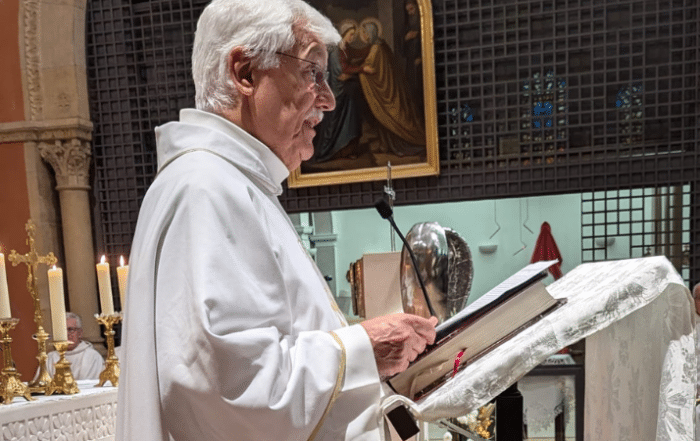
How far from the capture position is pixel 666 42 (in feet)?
16.7

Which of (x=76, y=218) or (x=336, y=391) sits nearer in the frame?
(x=336, y=391)

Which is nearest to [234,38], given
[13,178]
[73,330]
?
[73,330]

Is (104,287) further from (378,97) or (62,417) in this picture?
(378,97)

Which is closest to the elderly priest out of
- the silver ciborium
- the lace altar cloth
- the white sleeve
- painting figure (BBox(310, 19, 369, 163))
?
the white sleeve

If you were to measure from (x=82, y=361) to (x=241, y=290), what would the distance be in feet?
15.2

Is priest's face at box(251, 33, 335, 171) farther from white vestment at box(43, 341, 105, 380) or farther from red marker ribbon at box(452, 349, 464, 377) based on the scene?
white vestment at box(43, 341, 105, 380)

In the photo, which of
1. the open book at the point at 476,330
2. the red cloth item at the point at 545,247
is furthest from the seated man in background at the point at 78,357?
the open book at the point at 476,330

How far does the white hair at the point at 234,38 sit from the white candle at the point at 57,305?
1.37 meters

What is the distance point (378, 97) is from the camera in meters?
5.54

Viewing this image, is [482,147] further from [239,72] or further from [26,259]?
[239,72]

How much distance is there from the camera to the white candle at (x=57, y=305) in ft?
7.60

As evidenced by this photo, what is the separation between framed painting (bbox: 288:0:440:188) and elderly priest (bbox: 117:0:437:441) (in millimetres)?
4122

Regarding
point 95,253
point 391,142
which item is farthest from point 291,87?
point 95,253

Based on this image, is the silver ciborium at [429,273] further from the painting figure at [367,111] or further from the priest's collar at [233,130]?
the painting figure at [367,111]
